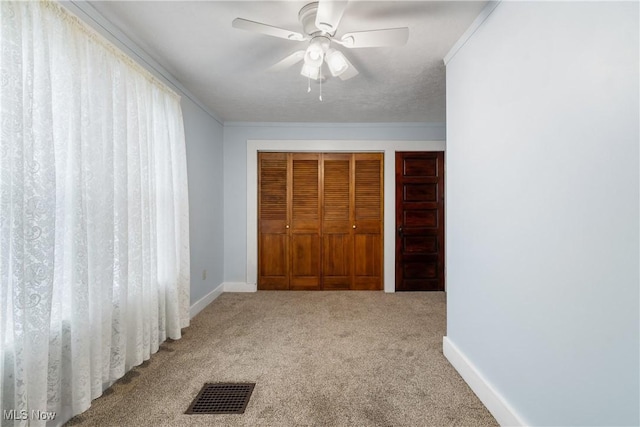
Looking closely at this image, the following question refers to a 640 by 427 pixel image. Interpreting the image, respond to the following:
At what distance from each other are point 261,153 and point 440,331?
10.6 ft

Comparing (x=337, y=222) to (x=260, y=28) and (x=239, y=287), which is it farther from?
(x=260, y=28)

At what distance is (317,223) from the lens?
4234 millimetres

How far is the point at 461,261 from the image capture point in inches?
81.6

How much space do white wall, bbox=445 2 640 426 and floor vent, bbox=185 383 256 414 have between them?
148cm

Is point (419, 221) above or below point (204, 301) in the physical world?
above

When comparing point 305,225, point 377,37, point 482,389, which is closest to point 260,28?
point 377,37

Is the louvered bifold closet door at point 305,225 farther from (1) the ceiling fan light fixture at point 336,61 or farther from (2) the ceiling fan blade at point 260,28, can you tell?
(2) the ceiling fan blade at point 260,28

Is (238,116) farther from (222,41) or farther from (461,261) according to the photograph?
(461,261)

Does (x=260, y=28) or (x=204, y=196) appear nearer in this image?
(x=260, y=28)

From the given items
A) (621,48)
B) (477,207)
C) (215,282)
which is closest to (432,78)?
(477,207)

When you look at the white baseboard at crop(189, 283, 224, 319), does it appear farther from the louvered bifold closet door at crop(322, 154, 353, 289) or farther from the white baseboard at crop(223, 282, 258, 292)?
the louvered bifold closet door at crop(322, 154, 353, 289)

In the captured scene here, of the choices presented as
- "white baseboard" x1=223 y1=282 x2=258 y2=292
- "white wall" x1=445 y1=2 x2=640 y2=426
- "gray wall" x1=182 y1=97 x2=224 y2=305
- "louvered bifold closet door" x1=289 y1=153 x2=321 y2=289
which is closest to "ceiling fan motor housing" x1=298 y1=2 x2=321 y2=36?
"white wall" x1=445 y1=2 x2=640 y2=426

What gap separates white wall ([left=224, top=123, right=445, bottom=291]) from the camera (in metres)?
4.16

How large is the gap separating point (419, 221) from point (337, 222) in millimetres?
1196
